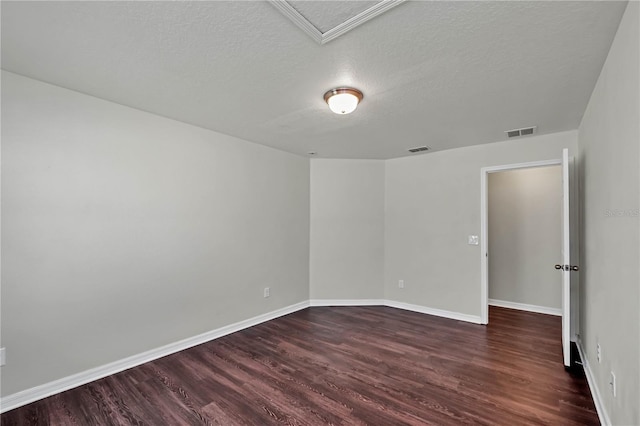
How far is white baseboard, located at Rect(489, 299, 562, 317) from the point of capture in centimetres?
433

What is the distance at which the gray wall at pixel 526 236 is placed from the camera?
4355 millimetres

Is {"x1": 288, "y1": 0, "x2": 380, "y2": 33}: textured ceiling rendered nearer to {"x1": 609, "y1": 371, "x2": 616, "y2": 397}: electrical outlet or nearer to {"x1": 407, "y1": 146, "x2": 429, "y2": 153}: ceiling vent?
{"x1": 609, "y1": 371, "x2": 616, "y2": 397}: electrical outlet

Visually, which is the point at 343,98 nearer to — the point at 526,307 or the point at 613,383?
the point at 613,383

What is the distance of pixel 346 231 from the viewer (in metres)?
4.84

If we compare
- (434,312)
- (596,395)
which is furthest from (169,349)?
(596,395)

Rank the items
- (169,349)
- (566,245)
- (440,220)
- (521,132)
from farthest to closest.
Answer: (440,220), (521,132), (169,349), (566,245)

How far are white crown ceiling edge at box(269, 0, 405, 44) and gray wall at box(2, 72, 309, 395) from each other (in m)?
2.07

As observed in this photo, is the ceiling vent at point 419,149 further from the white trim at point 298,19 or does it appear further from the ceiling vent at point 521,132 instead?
the white trim at point 298,19

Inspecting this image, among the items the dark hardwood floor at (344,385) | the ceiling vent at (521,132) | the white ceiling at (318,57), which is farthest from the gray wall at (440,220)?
the white ceiling at (318,57)

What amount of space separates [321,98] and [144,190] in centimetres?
192

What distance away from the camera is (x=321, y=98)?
2551 millimetres

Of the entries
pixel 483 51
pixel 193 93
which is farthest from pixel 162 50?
pixel 483 51

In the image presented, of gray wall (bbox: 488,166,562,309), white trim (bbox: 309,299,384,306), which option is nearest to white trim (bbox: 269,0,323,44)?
white trim (bbox: 309,299,384,306)

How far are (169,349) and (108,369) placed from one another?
539 mm
